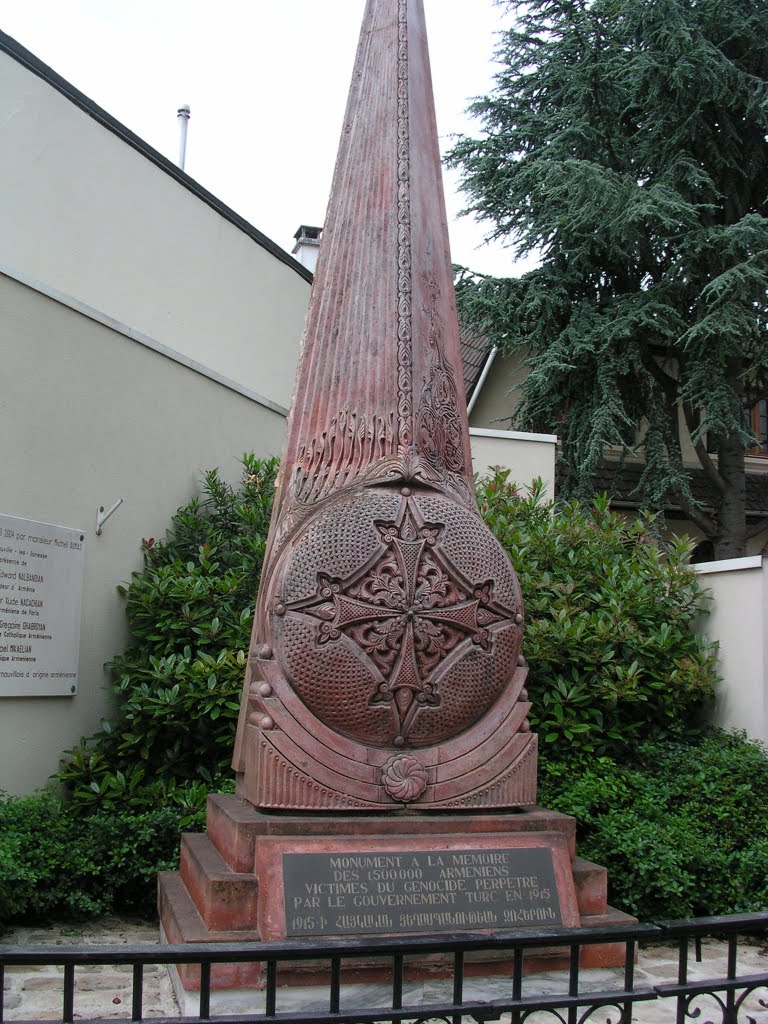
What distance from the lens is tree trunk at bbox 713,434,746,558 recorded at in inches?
531

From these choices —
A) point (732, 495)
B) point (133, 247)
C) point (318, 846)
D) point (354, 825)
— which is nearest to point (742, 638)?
point (354, 825)

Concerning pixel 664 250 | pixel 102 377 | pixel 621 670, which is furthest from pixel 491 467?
pixel 664 250

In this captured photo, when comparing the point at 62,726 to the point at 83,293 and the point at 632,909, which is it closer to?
the point at 632,909

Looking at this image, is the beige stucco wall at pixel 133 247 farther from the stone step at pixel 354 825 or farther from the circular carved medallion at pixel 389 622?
the stone step at pixel 354 825

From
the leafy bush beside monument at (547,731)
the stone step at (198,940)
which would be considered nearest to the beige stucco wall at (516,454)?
the leafy bush beside monument at (547,731)

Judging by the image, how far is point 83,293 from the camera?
320 inches

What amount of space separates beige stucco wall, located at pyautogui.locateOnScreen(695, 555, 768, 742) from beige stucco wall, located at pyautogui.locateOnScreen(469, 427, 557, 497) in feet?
9.19

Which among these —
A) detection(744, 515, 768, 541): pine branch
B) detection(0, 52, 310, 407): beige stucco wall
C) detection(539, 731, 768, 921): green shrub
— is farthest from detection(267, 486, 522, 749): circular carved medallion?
detection(744, 515, 768, 541): pine branch

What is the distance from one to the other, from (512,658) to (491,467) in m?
4.61

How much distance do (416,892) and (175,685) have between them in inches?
102

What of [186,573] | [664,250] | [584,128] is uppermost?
[584,128]

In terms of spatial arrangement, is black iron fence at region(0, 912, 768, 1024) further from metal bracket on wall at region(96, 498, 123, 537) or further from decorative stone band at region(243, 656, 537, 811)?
metal bracket on wall at region(96, 498, 123, 537)

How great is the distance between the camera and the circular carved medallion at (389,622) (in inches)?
159

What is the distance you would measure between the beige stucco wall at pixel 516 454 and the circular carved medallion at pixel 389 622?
16.4 ft
